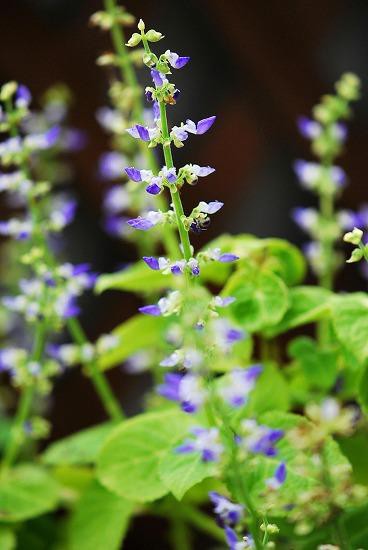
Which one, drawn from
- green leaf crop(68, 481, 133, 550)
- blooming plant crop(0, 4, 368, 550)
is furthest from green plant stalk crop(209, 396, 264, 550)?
green leaf crop(68, 481, 133, 550)

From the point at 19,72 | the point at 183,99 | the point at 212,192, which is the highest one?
the point at 19,72

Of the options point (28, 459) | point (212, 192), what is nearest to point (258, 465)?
point (28, 459)

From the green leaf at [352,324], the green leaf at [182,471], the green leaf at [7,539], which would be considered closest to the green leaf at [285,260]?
the green leaf at [352,324]

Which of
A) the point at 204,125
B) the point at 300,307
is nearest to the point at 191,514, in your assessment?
the point at 300,307

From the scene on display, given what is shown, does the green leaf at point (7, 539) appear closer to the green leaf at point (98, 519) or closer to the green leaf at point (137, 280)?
the green leaf at point (98, 519)

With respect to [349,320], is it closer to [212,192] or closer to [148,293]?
[148,293]

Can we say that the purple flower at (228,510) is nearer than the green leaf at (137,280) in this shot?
Yes

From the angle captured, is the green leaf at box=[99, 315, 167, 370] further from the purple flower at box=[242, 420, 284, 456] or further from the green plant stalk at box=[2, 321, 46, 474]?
the purple flower at box=[242, 420, 284, 456]
